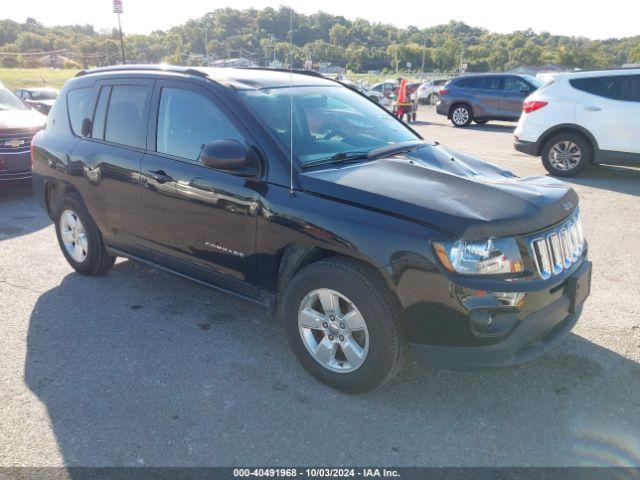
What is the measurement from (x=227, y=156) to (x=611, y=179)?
817 cm

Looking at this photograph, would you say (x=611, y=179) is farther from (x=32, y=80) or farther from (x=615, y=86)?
(x=32, y=80)

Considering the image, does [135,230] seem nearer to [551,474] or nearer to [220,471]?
[220,471]

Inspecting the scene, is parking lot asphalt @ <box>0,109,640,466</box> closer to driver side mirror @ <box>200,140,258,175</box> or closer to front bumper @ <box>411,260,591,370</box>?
front bumper @ <box>411,260,591,370</box>

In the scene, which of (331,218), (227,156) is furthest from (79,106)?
(331,218)

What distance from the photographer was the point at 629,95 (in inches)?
335

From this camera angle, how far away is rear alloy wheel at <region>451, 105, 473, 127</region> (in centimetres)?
1788

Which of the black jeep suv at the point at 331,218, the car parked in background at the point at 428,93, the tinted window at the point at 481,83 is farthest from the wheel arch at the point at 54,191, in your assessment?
the car parked in background at the point at 428,93

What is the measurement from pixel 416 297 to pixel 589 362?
1.56 meters

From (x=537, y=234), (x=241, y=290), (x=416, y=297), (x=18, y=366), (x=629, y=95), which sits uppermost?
(x=629, y=95)

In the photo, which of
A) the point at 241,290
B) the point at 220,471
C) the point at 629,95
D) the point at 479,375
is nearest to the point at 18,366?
the point at 241,290

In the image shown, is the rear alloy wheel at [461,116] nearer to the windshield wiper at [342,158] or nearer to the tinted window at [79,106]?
the tinted window at [79,106]

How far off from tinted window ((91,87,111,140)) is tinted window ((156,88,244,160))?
0.81 meters

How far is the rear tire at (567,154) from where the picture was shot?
8.92 meters

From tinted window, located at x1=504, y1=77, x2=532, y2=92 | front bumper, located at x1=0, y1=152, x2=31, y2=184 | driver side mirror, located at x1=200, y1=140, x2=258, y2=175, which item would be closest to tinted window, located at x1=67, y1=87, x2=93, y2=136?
driver side mirror, located at x1=200, y1=140, x2=258, y2=175
